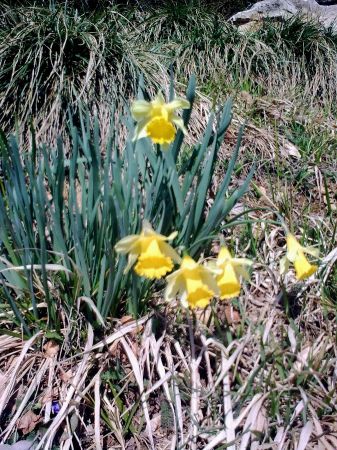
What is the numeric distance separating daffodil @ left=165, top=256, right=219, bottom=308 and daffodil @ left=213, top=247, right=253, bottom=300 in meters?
0.03

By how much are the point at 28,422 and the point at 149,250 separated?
0.70 metres

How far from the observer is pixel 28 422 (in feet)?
4.69

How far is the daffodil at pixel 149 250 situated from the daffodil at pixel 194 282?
42 mm

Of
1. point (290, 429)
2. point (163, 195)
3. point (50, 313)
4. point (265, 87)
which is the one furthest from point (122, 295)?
point (265, 87)

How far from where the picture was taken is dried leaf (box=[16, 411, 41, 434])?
1.42 metres

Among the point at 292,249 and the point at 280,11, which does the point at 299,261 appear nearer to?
the point at 292,249

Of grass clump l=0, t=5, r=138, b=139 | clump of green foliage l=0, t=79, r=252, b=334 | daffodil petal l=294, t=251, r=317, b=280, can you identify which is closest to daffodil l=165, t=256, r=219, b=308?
clump of green foliage l=0, t=79, r=252, b=334

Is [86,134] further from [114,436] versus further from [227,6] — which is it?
[227,6]

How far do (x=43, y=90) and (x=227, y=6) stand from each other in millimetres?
4221

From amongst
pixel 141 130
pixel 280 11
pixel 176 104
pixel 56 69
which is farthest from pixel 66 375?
pixel 280 11

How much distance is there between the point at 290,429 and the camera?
54.3 inches

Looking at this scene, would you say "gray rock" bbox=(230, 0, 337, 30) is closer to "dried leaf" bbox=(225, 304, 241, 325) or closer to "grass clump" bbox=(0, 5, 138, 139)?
"grass clump" bbox=(0, 5, 138, 139)

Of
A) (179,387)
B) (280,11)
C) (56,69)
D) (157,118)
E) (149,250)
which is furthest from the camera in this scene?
(280,11)

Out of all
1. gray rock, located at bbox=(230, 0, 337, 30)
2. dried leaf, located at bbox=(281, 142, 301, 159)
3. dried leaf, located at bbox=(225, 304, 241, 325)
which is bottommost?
dried leaf, located at bbox=(225, 304, 241, 325)
